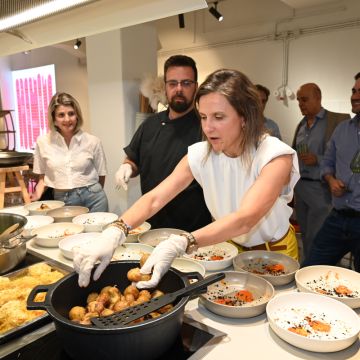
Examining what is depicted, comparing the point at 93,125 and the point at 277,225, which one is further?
the point at 93,125

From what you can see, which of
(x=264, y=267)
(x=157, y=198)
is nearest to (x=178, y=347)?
(x=264, y=267)

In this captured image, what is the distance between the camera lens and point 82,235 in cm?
170

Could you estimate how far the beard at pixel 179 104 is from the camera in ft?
7.30

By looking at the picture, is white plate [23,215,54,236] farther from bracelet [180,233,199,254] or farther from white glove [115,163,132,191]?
bracelet [180,233,199,254]

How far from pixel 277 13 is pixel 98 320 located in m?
4.71

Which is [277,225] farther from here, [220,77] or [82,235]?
[82,235]

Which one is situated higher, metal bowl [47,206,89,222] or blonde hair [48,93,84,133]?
blonde hair [48,93,84,133]

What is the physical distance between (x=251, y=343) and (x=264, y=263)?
1.67 ft

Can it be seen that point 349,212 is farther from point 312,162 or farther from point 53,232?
Result: point 53,232

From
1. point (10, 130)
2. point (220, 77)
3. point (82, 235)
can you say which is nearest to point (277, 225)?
point (220, 77)

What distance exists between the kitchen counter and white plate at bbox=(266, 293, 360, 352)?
0.02m

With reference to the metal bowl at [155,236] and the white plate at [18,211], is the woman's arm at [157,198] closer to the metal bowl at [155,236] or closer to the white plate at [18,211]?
the metal bowl at [155,236]

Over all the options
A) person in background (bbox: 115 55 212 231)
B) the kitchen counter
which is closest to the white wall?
person in background (bbox: 115 55 212 231)

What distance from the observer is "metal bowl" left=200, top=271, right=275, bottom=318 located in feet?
3.42
